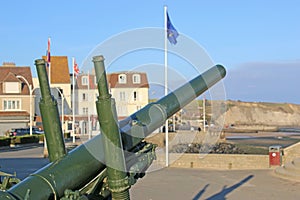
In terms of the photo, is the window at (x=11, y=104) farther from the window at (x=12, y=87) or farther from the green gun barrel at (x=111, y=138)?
the green gun barrel at (x=111, y=138)

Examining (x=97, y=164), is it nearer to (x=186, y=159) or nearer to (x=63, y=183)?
(x=63, y=183)

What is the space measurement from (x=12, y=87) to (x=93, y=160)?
66.1 metres

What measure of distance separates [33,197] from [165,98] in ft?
9.49

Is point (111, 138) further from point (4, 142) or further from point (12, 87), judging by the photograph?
point (12, 87)

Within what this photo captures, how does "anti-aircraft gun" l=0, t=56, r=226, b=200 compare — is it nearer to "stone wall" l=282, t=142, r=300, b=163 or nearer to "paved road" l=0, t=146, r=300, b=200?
"paved road" l=0, t=146, r=300, b=200

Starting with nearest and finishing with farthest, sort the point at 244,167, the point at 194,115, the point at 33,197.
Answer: the point at 33,197 < the point at 194,115 < the point at 244,167

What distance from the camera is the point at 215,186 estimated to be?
693 inches

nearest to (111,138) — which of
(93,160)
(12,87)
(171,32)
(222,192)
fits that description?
(93,160)

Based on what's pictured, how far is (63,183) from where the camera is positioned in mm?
5422

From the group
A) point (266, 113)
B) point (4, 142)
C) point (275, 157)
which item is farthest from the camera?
point (266, 113)

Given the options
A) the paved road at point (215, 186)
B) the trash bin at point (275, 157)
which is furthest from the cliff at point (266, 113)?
the paved road at point (215, 186)

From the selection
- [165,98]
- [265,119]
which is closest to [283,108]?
[265,119]

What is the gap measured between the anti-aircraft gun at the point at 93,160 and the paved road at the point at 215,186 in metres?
8.39

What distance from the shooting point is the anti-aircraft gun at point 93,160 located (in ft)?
17.3
